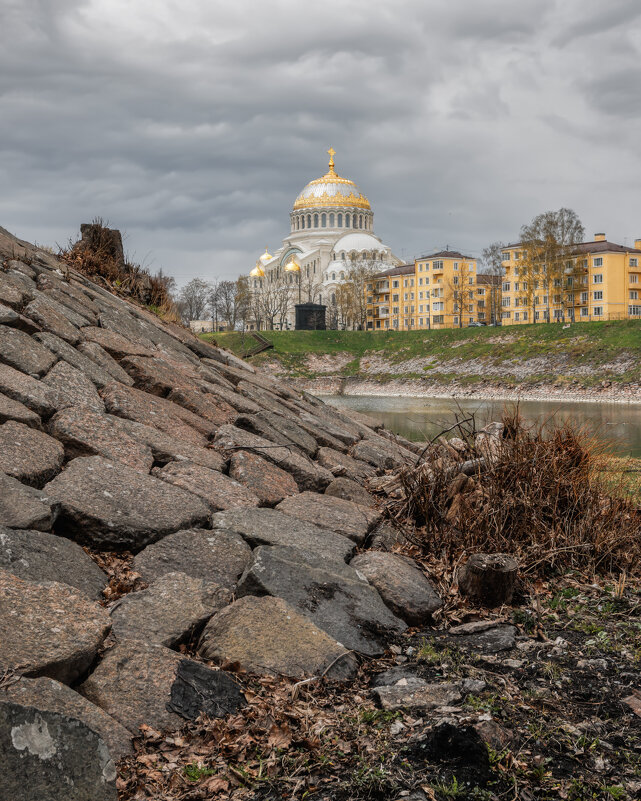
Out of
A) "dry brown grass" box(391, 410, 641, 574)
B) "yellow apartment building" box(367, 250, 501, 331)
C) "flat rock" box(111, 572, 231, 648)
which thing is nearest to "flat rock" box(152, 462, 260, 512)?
"flat rock" box(111, 572, 231, 648)

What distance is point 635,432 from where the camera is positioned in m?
20.7

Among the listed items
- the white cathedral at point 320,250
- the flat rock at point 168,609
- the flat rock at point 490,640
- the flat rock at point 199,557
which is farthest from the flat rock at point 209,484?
the white cathedral at point 320,250

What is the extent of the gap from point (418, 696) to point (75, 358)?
451cm

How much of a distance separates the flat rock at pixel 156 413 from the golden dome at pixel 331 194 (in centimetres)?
10938

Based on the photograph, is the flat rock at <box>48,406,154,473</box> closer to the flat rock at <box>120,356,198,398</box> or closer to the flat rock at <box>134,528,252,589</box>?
the flat rock at <box>134,528,252,589</box>

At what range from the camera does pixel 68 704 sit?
10.0ft

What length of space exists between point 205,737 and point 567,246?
66.2 meters

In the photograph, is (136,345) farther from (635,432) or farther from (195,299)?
(195,299)

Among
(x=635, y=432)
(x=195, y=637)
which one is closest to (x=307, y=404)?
(x=195, y=637)

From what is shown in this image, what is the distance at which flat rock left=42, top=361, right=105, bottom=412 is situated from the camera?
20.3 feet

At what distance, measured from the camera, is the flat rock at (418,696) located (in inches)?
148

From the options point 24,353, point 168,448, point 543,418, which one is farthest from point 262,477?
point 543,418

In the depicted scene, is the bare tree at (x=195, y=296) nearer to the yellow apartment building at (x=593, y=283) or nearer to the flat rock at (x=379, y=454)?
the yellow apartment building at (x=593, y=283)

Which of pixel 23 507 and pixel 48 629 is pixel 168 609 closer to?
pixel 48 629
